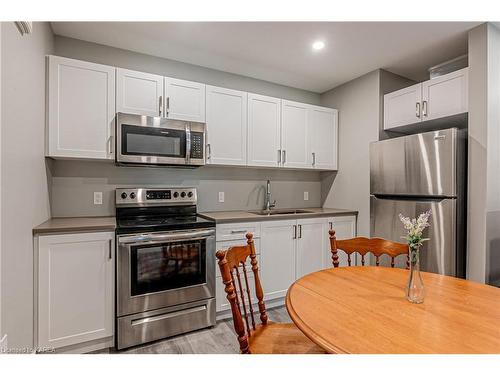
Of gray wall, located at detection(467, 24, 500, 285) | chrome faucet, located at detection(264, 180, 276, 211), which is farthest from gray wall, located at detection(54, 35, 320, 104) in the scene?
gray wall, located at detection(467, 24, 500, 285)

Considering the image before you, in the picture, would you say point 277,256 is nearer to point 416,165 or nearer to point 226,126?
point 226,126

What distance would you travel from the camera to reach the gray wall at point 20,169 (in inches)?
52.7

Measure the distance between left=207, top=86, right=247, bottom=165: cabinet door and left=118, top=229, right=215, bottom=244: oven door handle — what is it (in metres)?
0.78

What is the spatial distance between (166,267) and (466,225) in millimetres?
2537

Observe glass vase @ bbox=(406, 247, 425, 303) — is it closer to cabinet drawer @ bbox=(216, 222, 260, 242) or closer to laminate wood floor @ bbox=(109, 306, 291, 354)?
laminate wood floor @ bbox=(109, 306, 291, 354)

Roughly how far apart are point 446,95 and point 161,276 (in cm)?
297

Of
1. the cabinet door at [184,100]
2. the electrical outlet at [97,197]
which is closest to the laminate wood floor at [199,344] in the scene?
the electrical outlet at [97,197]

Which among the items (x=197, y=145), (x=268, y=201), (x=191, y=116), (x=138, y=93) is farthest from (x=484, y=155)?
(x=138, y=93)

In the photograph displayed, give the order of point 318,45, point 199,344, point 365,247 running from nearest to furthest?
1. point 365,247
2. point 199,344
3. point 318,45

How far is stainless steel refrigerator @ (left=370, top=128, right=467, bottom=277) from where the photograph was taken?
2.24 m

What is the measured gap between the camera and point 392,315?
994 mm

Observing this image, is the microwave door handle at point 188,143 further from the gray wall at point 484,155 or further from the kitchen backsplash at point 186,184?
the gray wall at point 484,155

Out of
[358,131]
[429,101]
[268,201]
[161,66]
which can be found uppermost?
[161,66]
